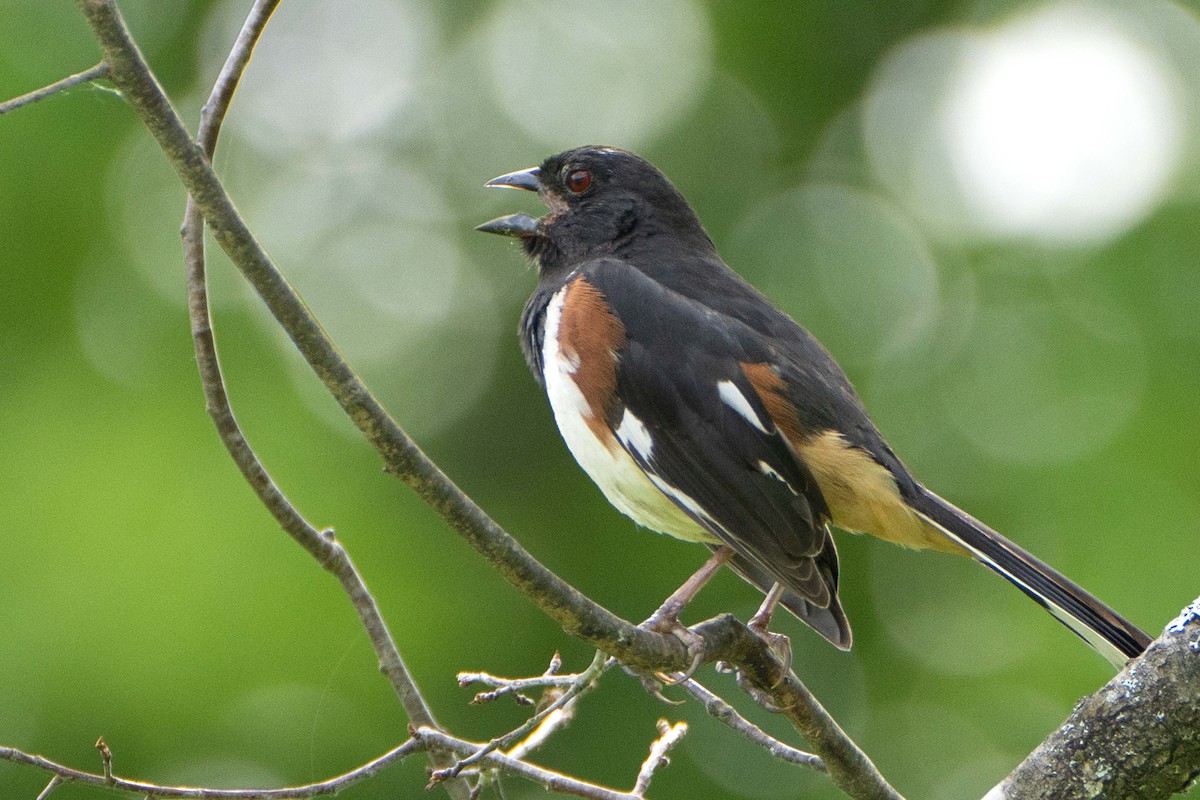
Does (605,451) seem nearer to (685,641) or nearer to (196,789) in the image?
(685,641)

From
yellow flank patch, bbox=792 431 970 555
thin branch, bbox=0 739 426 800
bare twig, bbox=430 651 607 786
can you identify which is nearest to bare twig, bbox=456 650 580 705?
bare twig, bbox=430 651 607 786

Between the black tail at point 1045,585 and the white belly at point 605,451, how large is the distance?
0.61 metres

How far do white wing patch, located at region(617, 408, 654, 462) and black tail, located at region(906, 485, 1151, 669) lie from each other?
28.3 inches

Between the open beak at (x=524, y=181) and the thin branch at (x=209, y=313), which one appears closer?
the thin branch at (x=209, y=313)

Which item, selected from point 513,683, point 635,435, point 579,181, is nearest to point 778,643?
point 635,435

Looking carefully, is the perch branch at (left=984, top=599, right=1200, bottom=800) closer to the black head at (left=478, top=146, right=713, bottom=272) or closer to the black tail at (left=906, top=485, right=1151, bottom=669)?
the black tail at (left=906, top=485, right=1151, bottom=669)

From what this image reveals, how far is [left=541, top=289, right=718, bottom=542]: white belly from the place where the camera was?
11.1 feet

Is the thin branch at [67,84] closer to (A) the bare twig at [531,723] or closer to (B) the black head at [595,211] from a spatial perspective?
(A) the bare twig at [531,723]

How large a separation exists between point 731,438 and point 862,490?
380 mm

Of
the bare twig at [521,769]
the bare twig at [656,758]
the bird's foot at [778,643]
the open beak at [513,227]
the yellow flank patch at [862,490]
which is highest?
the open beak at [513,227]

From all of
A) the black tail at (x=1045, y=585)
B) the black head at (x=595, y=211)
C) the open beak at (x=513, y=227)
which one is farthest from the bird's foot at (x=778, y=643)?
the open beak at (x=513, y=227)

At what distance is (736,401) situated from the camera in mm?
3404

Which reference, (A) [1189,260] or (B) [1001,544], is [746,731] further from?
(A) [1189,260]

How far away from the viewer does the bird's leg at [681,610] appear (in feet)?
8.79
